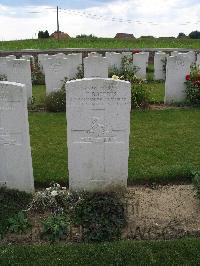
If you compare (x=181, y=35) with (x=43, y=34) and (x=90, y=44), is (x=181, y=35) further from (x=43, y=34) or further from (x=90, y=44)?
(x=90, y=44)

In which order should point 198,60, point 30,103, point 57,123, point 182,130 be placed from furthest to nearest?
point 198,60 < point 30,103 < point 57,123 < point 182,130

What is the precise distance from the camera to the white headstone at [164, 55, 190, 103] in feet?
38.2

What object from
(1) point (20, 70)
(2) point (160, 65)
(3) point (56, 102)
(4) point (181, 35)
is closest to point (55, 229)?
(3) point (56, 102)

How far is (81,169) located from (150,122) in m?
4.25

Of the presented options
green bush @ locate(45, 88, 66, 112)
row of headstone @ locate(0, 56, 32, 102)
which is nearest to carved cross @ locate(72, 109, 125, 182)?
green bush @ locate(45, 88, 66, 112)

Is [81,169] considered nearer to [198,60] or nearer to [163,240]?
[163,240]

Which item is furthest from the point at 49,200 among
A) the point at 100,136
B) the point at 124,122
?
the point at 124,122

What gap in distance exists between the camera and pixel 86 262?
4.50 meters

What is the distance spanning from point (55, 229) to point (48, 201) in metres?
0.71

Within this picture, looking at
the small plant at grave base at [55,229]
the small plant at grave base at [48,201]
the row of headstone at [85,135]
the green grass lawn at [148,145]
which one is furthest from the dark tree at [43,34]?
the small plant at grave base at [55,229]

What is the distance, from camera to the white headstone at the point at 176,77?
11656 mm

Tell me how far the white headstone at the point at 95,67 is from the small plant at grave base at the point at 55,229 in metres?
8.14

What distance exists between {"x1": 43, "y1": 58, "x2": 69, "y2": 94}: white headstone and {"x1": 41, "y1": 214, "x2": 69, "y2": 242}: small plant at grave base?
7597 millimetres

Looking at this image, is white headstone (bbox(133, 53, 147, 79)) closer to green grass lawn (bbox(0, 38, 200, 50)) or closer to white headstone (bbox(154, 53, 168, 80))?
white headstone (bbox(154, 53, 168, 80))
